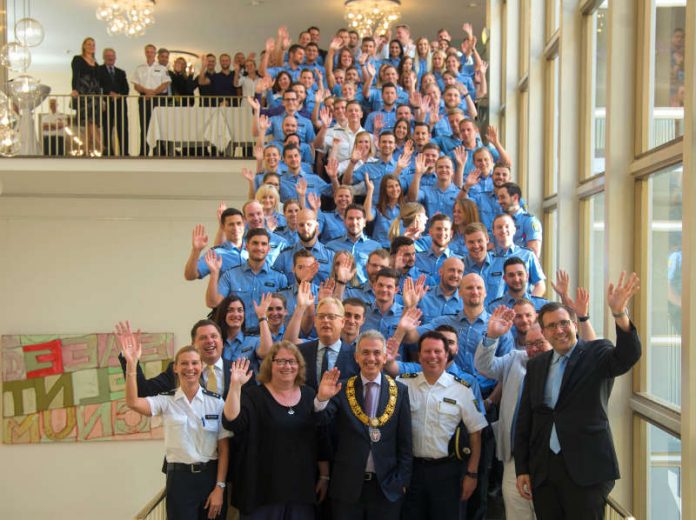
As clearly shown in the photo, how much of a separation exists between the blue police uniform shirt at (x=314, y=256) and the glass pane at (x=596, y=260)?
7.22 feet

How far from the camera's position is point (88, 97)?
586 inches

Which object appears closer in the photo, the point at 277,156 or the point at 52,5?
the point at 277,156

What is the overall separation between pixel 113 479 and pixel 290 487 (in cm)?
1171

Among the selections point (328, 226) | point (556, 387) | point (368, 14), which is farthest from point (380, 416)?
point (368, 14)

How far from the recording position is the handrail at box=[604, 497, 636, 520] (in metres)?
4.59

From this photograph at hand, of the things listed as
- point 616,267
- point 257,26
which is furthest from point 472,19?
point 616,267

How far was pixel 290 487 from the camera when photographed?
5.20 metres

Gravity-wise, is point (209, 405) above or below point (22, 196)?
below

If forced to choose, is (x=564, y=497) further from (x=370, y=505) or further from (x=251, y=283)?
(x=251, y=283)

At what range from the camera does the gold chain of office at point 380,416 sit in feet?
17.0

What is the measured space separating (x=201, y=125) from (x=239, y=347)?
9.05 meters

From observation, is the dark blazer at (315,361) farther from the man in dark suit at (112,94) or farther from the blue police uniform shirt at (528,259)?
the man in dark suit at (112,94)

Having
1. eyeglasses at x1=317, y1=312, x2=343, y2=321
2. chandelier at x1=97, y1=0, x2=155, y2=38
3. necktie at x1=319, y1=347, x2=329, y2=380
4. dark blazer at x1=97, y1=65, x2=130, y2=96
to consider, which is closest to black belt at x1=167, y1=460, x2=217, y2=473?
necktie at x1=319, y1=347, x2=329, y2=380

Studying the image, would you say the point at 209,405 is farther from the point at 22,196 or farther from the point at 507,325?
the point at 22,196
